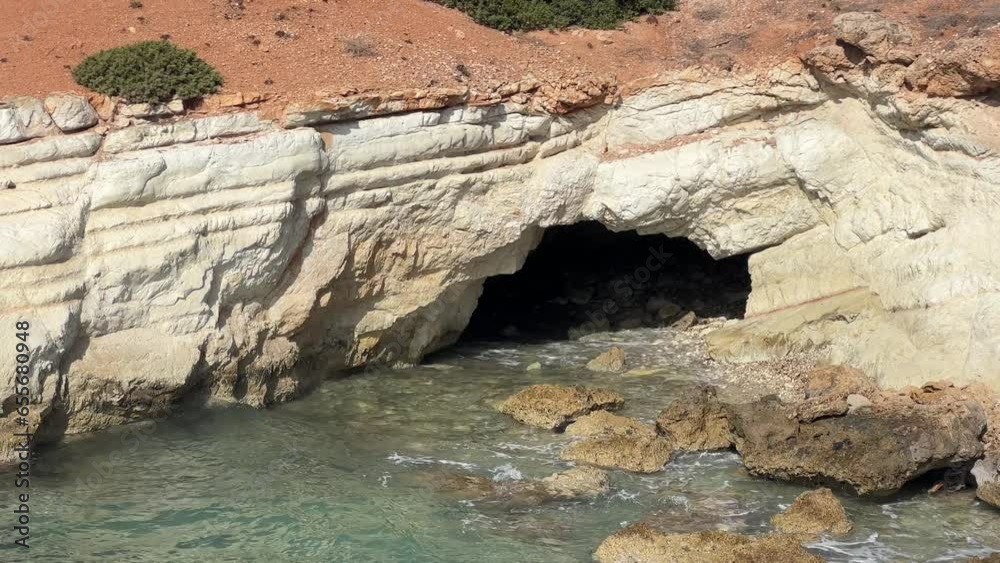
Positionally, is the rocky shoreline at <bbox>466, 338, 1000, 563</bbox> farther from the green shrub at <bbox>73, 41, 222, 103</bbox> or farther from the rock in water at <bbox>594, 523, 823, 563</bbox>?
the green shrub at <bbox>73, 41, 222, 103</bbox>

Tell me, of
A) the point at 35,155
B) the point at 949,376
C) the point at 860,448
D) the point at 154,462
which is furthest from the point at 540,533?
the point at 35,155

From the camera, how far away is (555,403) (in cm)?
1872

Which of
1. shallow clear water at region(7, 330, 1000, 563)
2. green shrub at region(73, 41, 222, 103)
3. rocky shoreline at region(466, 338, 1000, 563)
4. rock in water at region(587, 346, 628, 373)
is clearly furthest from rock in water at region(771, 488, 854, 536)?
green shrub at region(73, 41, 222, 103)

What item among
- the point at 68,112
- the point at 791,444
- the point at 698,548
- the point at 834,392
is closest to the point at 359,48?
the point at 68,112

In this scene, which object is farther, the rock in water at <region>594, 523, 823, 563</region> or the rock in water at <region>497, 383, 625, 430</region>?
the rock in water at <region>497, 383, 625, 430</region>

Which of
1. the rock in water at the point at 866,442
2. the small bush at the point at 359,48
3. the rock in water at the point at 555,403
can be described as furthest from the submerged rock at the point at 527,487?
the small bush at the point at 359,48

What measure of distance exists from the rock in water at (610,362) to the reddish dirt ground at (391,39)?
5.10 meters

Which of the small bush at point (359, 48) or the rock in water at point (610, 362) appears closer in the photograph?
the small bush at point (359, 48)

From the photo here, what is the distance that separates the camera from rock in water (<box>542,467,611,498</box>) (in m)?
15.9

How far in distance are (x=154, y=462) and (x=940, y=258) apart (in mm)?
12314

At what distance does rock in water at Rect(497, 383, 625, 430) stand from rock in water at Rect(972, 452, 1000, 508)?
224 inches

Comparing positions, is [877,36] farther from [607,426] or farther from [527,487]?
[527,487]

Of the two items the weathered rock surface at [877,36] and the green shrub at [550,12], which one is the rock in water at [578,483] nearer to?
the weathered rock surface at [877,36]

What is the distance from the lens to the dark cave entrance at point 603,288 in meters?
23.9
